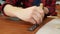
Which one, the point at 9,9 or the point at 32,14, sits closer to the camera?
the point at 32,14

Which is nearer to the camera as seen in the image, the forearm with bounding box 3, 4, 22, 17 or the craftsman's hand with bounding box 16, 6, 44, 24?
the craftsman's hand with bounding box 16, 6, 44, 24

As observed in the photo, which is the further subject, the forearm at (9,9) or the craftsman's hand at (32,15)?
the forearm at (9,9)

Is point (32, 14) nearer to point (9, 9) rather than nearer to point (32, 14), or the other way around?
point (32, 14)

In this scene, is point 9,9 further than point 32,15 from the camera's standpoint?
Yes

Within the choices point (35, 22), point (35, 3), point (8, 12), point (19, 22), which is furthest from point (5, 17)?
point (35, 3)

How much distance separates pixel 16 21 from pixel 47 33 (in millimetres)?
303

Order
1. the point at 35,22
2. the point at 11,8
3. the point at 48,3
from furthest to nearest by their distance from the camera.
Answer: the point at 48,3
the point at 11,8
the point at 35,22

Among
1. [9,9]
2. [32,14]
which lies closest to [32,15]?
[32,14]

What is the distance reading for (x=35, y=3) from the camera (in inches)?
55.2

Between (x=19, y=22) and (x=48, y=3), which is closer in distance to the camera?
(x=19, y=22)

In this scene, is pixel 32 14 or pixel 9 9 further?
pixel 9 9

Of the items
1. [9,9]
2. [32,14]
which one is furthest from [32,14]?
[9,9]

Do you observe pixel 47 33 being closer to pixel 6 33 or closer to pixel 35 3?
pixel 6 33

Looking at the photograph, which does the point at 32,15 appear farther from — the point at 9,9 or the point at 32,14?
the point at 9,9
